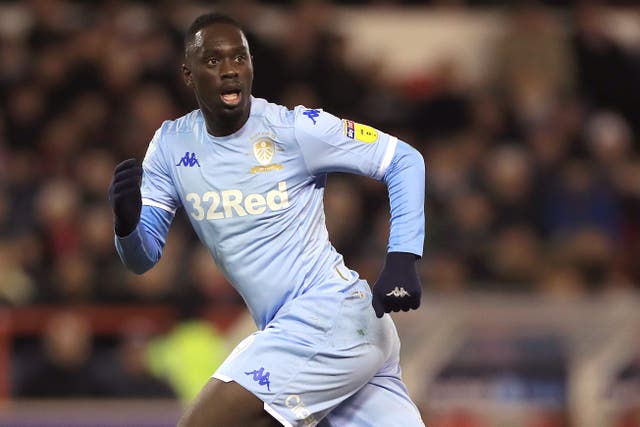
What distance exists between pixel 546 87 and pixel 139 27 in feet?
11.9

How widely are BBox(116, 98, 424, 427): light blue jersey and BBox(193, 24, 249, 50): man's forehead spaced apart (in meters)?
0.26

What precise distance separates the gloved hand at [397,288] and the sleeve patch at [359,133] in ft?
1.46

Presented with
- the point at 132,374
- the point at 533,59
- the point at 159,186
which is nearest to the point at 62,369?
the point at 132,374

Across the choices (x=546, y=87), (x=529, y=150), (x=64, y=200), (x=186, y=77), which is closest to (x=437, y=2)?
(x=546, y=87)

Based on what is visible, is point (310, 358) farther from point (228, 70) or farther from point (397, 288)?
point (228, 70)

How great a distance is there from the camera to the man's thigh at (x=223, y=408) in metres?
3.80

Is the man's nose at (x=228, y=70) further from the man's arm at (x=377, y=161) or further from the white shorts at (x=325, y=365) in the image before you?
the white shorts at (x=325, y=365)

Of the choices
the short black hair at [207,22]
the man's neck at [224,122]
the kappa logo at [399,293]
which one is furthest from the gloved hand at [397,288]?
the short black hair at [207,22]

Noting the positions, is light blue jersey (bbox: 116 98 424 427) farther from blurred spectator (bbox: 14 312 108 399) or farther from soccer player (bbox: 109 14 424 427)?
blurred spectator (bbox: 14 312 108 399)

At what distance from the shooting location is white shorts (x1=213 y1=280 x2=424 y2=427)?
12.8 ft

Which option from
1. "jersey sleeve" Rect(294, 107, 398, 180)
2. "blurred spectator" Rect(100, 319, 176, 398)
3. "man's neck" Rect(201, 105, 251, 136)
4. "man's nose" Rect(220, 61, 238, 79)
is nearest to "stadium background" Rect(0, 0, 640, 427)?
"blurred spectator" Rect(100, 319, 176, 398)

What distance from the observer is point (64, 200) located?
28.8 feet

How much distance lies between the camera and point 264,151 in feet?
13.5

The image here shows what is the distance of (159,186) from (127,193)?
14.6 inches
